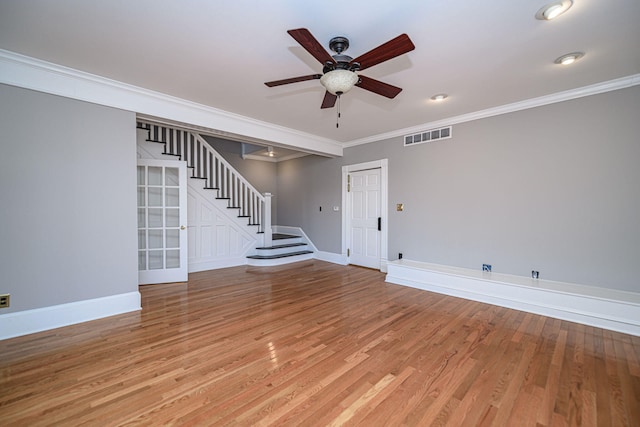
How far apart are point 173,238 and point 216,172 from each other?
1780 millimetres

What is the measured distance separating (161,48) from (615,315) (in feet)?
17.3

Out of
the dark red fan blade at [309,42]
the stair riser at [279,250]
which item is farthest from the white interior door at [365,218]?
the dark red fan blade at [309,42]

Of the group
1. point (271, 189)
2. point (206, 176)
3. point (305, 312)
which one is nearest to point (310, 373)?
point (305, 312)

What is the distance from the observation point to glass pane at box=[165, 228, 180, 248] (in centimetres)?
451

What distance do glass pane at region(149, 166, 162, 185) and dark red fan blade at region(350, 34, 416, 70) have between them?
380cm

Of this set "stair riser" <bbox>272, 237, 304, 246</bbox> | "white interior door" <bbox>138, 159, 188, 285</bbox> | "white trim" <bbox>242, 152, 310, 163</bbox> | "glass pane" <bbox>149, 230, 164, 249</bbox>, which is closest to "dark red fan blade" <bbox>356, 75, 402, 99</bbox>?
"white interior door" <bbox>138, 159, 188, 285</bbox>

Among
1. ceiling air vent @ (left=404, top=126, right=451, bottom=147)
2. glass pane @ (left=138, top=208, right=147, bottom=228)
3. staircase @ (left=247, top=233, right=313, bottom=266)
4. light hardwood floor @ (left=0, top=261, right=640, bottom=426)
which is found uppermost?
ceiling air vent @ (left=404, top=126, right=451, bottom=147)

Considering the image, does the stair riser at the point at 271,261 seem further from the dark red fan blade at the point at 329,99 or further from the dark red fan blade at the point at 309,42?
the dark red fan blade at the point at 309,42

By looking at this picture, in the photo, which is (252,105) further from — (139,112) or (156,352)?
(156,352)

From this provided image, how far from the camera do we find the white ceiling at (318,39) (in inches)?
76.7

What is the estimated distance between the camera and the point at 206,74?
9.50 ft

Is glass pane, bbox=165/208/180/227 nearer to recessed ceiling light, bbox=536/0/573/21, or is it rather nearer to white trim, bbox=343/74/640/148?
white trim, bbox=343/74/640/148

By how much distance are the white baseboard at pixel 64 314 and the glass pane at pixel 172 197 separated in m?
1.68

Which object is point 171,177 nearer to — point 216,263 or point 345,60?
point 216,263
